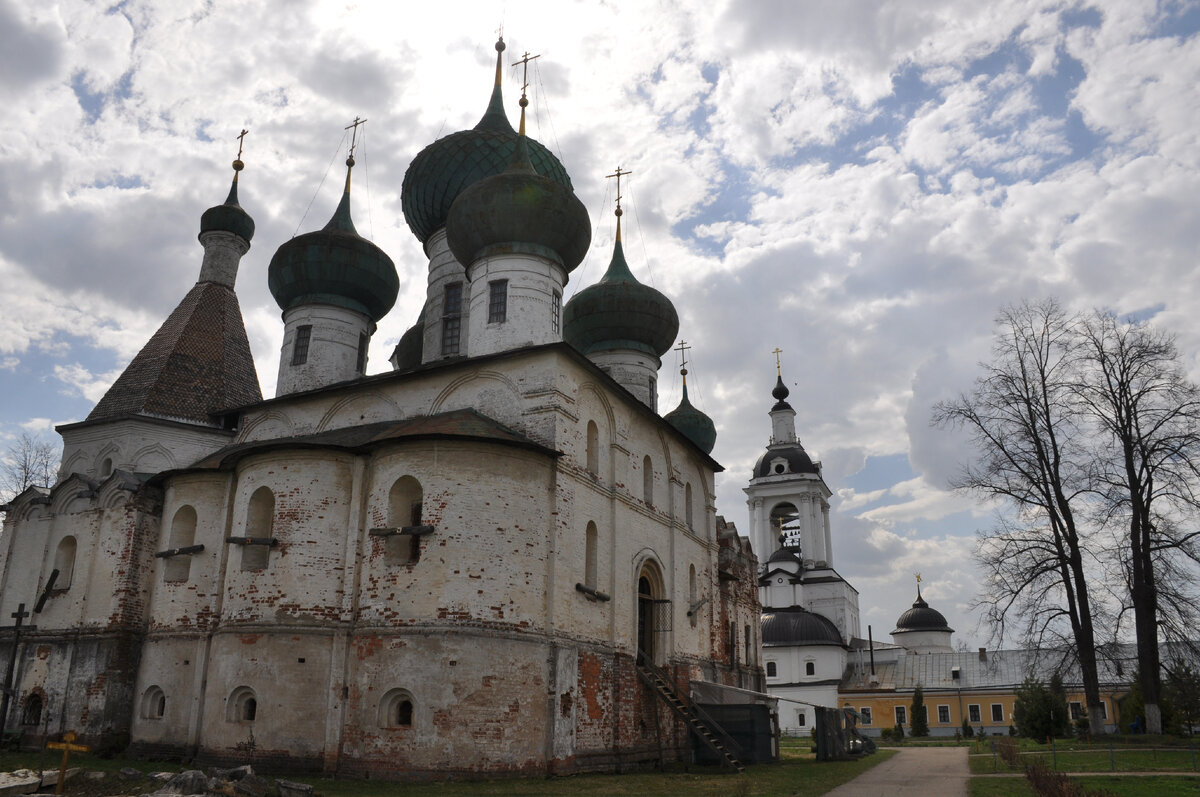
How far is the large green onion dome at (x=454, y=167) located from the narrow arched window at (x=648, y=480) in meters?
7.22

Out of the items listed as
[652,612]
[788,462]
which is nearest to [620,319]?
[652,612]

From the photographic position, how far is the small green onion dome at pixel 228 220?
24328mm

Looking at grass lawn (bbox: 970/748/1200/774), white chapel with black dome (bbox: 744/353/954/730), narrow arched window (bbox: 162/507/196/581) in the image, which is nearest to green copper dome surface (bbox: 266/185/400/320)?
narrow arched window (bbox: 162/507/196/581)

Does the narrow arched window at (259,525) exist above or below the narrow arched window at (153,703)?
above

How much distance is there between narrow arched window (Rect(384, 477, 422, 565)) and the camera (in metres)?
15.5

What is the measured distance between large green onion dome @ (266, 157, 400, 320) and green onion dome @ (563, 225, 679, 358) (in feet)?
18.6

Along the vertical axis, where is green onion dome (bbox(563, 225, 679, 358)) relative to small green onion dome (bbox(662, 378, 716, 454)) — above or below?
above

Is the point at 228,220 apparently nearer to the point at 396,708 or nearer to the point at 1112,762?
the point at 396,708

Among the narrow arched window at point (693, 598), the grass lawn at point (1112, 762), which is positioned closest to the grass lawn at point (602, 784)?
the grass lawn at point (1112, 762)

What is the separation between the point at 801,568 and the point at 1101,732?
27.8 meters

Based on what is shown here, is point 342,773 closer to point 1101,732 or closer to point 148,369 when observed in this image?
point 148,369

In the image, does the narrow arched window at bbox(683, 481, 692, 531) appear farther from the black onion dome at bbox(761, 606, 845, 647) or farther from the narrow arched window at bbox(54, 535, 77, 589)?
the black onion dome at bbox(761, 606, 845, 647)

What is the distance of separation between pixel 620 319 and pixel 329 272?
794cm

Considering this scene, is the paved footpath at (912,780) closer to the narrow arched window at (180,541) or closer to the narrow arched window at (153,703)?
the narrow arched window at (153,703)
